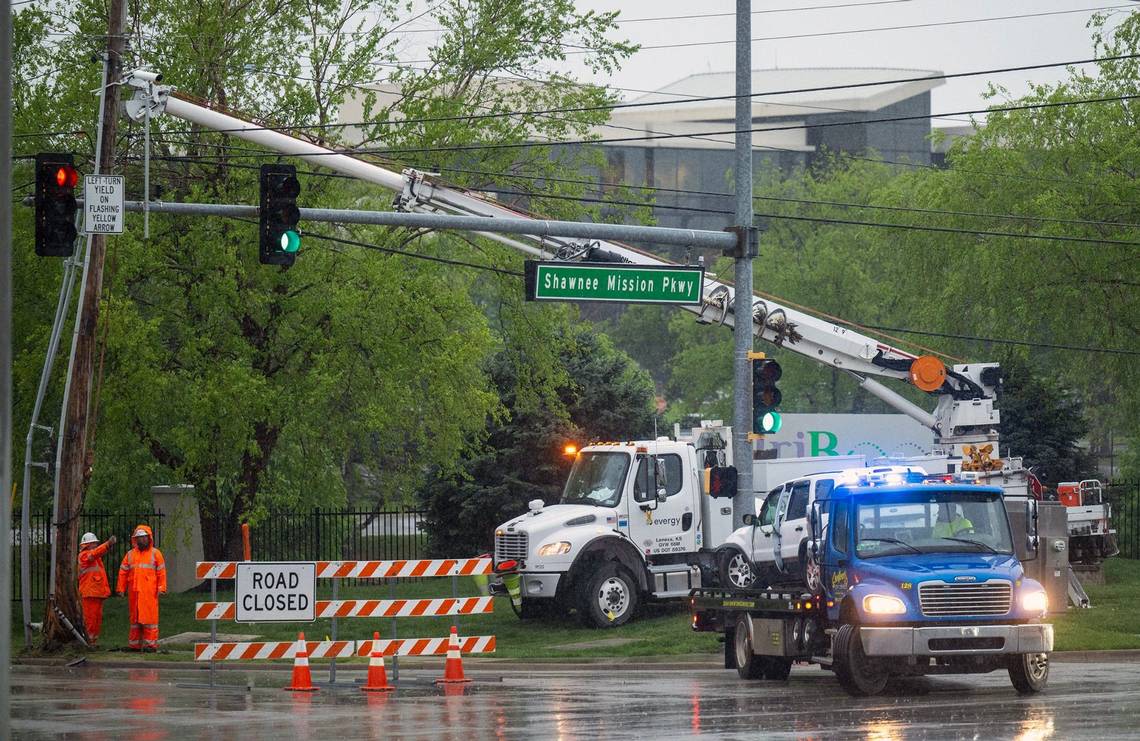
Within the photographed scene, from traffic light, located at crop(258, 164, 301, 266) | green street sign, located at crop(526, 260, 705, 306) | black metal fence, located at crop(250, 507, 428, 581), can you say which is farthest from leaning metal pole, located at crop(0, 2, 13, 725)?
black metal fence, located at crop(250, 507, 428, 581)

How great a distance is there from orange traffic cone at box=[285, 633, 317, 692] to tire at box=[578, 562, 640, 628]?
8.03 metres

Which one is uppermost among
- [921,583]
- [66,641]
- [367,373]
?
[367,373]

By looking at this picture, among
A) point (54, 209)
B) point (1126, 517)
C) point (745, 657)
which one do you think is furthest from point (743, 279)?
point (1126, 517)

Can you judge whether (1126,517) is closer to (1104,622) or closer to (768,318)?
(1104,622)

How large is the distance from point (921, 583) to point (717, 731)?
3.38 meters

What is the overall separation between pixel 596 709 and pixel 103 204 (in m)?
10.4

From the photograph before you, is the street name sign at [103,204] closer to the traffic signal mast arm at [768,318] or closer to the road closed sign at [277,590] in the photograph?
the traffic signal mast arm at [768,318]

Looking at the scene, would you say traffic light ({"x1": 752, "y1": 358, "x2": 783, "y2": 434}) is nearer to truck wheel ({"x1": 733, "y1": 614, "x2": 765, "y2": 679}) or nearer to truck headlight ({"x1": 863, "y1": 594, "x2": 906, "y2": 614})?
truck wheel ({"x1": 733, "y1": 614, "x2": 765, "y2": 679})

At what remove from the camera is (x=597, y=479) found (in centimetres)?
2644

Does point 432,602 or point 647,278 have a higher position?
point 647,278

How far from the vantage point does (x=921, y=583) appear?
52.1ft

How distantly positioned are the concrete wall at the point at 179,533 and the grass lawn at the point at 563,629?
4.22 feet

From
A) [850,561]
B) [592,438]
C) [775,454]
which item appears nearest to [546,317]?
[592,438]

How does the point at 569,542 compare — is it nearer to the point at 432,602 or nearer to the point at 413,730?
the point at 432,602
